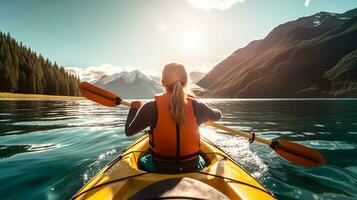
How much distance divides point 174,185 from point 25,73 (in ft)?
289

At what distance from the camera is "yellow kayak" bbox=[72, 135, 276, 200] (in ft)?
8.51

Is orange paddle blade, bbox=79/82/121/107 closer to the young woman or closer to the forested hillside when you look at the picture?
the young woman

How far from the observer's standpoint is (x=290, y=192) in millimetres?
5492

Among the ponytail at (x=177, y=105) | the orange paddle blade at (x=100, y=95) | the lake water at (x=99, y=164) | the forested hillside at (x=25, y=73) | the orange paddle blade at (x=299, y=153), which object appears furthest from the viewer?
the forested hillside at (x=25, y=73)

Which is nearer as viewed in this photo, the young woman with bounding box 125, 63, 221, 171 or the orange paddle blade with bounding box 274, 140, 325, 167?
the young woman with bounding box 125, 63, 221, 171

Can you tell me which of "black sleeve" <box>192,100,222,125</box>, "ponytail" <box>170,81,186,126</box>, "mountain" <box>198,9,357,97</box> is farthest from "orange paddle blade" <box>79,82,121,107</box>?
"mountain" <box>198,9,357,97</box>

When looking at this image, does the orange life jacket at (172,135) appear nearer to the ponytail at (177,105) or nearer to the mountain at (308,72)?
the ponytail at (177,105)

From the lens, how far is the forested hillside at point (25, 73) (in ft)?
218

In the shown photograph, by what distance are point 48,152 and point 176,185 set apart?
7.68 meters

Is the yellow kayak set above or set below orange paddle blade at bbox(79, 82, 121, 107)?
below

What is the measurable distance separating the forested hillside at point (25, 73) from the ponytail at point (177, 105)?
76.7 meters

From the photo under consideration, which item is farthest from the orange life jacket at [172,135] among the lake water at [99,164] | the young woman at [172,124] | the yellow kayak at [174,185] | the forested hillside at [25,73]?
the forested hillside at [25,73]

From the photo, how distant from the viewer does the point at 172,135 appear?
3984mm

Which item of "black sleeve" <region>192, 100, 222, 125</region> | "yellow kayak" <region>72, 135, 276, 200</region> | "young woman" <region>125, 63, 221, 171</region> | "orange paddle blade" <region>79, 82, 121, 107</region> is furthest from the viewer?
"orange paddle blade" <region>79, 82, 121, 107</region>
